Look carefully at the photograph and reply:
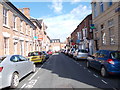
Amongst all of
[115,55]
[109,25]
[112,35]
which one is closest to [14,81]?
[115,55]

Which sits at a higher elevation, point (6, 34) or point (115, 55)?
point (6, 34)

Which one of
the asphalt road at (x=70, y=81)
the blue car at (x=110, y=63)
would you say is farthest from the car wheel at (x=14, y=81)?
the blue car at (x=110, y=63)

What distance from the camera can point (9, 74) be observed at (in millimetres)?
5195

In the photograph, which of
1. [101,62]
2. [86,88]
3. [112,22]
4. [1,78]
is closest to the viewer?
[1,78]

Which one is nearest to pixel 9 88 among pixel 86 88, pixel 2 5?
pixel 86 88

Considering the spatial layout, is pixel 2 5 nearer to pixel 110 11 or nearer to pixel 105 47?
pixel 110 11

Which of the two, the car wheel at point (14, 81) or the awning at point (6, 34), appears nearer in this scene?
the car wheel at point (14, 81)

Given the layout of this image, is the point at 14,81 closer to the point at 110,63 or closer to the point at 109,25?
the point at 110,63

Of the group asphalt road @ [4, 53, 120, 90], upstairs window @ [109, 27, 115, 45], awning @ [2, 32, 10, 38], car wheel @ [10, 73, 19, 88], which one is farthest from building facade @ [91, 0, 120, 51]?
awning @ [2, 32, 10, 38]

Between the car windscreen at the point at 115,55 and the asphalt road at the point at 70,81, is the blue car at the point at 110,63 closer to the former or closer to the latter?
the car windscreen at the point at 115,55

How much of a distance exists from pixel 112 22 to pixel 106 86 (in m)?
11.1

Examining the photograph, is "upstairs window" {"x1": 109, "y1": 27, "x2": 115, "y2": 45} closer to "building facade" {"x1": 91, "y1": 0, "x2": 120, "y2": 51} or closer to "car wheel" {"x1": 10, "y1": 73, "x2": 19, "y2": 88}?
"building facade" {"x1": 91, "y1": 0, "x2": 120, "y2": 51}

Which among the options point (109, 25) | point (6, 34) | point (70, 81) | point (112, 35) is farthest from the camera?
point (109, 25)

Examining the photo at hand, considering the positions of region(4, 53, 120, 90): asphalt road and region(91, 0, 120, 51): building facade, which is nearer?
region(4, 53, 120, 90): asphalt road
